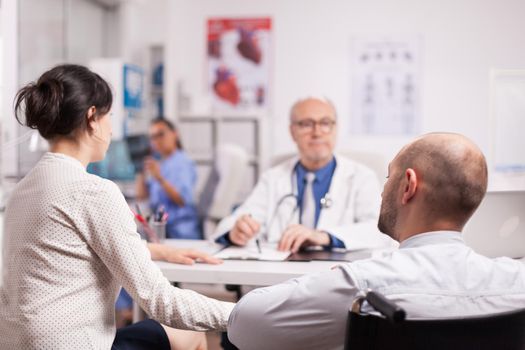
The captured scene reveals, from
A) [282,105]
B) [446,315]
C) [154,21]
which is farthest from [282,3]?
[446,315]

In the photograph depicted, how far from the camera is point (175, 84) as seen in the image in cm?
464

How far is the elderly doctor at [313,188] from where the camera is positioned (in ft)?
7.76

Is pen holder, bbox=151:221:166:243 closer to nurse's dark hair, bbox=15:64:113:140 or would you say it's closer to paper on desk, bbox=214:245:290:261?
paper on desk, bbox=214:245:290:261

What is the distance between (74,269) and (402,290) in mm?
701

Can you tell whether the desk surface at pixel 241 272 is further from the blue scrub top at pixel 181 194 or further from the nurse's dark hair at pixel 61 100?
the blue scrub top at pixel 181 194

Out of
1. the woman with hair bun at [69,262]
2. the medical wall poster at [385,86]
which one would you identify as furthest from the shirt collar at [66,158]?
the medical wall poster at [385,86]

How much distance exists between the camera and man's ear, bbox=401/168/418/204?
101cm

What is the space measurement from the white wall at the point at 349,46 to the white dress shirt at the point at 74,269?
119 inches

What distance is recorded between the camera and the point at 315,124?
254 cm

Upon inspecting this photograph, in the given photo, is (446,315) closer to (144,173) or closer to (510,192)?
(510,192)

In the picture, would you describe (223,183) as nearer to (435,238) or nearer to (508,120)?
(508,120)

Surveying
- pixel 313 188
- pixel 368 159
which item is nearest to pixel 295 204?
pixel 313 188

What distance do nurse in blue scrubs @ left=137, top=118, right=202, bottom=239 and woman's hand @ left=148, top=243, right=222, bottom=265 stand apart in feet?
6.66

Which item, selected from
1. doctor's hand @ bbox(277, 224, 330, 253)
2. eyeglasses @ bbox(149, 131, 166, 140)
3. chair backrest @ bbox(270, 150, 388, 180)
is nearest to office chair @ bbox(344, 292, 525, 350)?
doctor's hand @ bbox(277, 224, 330, 253)
